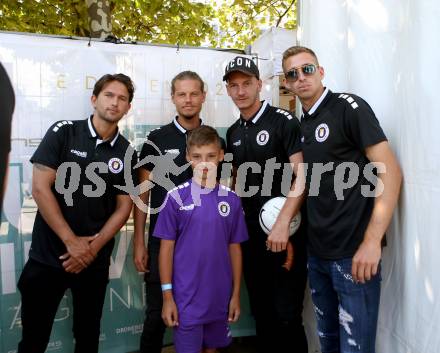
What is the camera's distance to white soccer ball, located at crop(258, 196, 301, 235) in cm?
267

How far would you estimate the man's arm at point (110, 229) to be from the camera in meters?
2.68

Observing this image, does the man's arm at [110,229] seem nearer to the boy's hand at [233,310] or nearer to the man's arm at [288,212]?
the boy's hand at [233,310]

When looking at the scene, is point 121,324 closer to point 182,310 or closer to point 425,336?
point 182,310

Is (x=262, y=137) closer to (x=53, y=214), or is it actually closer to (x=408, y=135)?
(x=408, y=135)

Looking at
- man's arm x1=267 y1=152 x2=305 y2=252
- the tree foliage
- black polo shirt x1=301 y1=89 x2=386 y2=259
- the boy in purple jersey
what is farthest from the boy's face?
the tree foliage

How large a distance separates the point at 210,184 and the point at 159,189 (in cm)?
57

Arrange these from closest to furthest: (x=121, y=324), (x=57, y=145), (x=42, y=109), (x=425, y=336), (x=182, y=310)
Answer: (x=425, y=336) < (x=182, y=310) < (x=57, y=145) < (x=42, y=109) < (x=121, y=324)

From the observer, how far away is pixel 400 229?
7.55 ft

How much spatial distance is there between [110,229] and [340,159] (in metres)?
1.56

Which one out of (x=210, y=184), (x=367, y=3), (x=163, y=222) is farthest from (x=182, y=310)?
(x=367, y=3)

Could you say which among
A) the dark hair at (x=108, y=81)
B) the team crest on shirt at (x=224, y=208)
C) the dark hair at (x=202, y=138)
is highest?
the dark hair at (x=108, y=81)

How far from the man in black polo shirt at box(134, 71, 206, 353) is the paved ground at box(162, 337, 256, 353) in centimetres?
94

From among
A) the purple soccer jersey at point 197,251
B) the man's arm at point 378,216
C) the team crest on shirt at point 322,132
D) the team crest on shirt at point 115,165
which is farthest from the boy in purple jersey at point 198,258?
the man's arm at point 378,216

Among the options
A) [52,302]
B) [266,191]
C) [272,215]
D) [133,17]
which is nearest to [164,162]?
[266,191]
